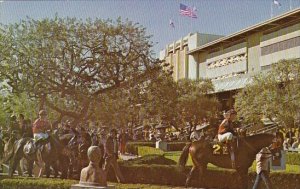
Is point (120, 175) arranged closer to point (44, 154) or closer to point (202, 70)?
point (44, 154)

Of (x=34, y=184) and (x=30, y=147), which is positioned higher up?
(x=30, y=147)

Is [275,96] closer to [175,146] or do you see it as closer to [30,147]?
[175,146]

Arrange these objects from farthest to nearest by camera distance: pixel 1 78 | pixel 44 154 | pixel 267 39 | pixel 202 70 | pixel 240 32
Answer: pixel 202 70, pixel 240 32, pixel 267 39, pixel 1 78, pixel 44 154

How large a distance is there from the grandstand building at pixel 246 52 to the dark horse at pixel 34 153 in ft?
43.6

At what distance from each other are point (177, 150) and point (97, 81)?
10.6 metres

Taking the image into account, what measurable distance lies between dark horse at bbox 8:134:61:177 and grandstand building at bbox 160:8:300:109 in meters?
13.3

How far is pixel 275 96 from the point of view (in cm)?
2302

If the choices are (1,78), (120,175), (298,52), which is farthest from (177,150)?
(120,175)

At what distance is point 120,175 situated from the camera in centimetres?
1138

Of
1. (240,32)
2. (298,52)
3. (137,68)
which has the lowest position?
(137,68)

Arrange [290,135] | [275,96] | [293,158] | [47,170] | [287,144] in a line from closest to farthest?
[47,170] → [293,158] → [287,144] → [290,135] → [275,96]

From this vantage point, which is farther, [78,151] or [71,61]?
[71,61]

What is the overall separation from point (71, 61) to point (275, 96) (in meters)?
11.9

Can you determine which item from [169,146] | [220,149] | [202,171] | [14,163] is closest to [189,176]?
[202,171]
